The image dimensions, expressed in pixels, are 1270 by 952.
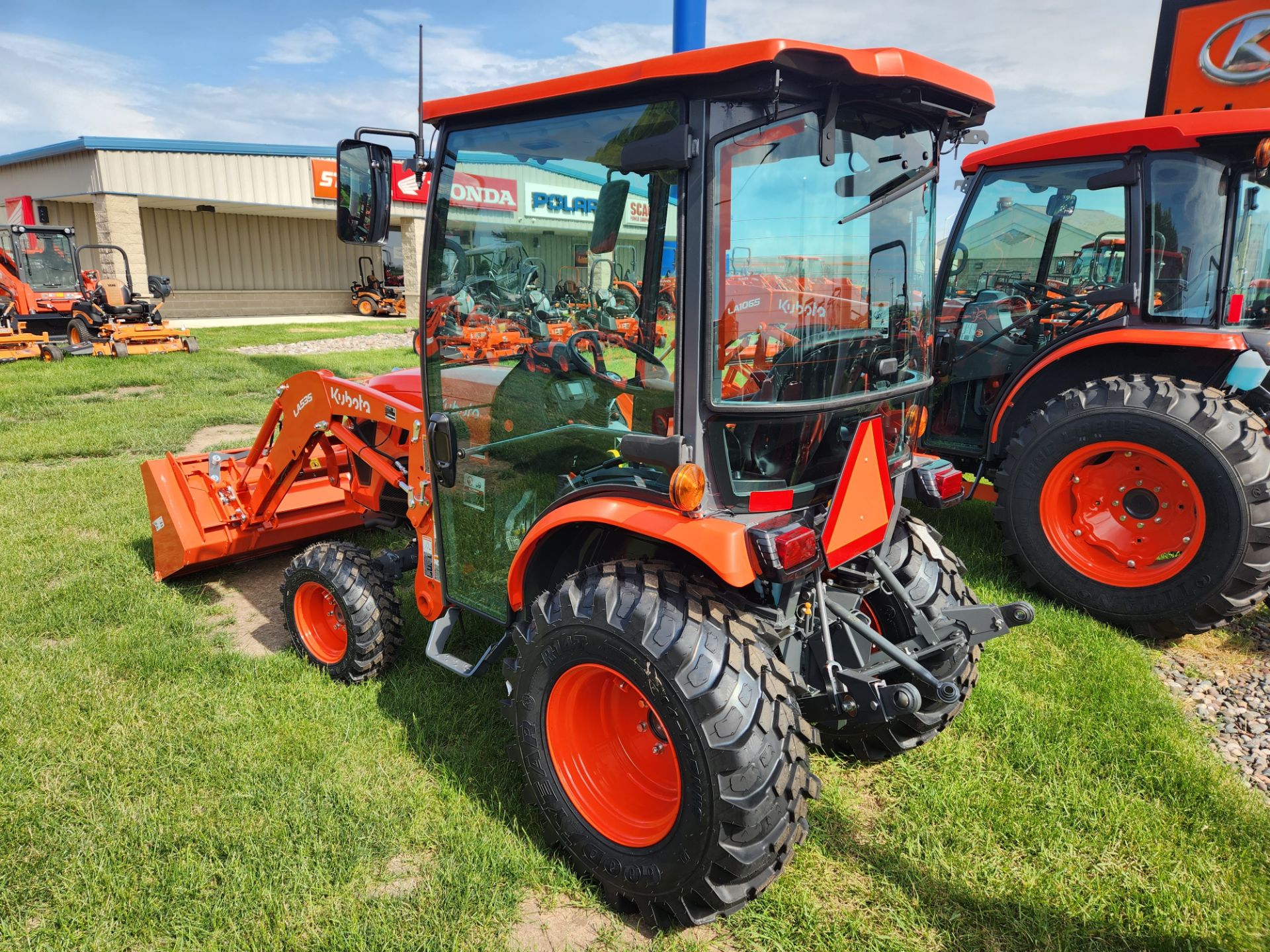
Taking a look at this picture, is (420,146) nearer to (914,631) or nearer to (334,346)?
(914,631)

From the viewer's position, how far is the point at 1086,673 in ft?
11.7

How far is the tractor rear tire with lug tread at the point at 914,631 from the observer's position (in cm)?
272

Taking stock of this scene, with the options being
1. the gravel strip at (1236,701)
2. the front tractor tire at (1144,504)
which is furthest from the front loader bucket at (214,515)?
the gravel strip at (1236,701)

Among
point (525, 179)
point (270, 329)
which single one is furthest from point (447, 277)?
point (270, 329)

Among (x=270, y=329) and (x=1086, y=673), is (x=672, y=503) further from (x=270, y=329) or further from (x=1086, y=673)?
(x=270, y=329)

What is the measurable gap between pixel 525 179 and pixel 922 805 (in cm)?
245

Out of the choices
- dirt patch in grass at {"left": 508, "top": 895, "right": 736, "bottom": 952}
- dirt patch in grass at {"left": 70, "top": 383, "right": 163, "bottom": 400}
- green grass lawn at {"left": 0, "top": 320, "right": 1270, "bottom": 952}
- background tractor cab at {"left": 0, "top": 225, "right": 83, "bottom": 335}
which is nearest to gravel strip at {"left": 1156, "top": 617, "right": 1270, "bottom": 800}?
green grass lawn at {"left": 0, "top": 320, "right": 1270, "bottom": 952}

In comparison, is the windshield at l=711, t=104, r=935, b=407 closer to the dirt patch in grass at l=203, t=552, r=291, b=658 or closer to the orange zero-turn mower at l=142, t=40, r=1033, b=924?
the orange zero-turn mower at l=142, t=40, r=1033, b=924

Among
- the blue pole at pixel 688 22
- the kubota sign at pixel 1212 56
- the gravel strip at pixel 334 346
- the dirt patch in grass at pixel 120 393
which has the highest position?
the kubota sign at pixel 1212 56

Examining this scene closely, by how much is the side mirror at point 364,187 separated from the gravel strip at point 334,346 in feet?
Result: 42.0

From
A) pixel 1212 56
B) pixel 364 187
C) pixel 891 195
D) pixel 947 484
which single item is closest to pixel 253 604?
pixel 364 187

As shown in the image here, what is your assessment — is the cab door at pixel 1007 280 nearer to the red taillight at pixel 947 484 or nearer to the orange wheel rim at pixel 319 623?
the red taillight at pixel 947 484

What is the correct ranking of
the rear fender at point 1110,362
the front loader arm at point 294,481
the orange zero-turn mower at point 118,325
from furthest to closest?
the orange zero-turn mower at point 118,325, the rear fender at point 1110,362, the front loader arm at point 294,481

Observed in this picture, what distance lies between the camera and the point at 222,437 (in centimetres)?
809
